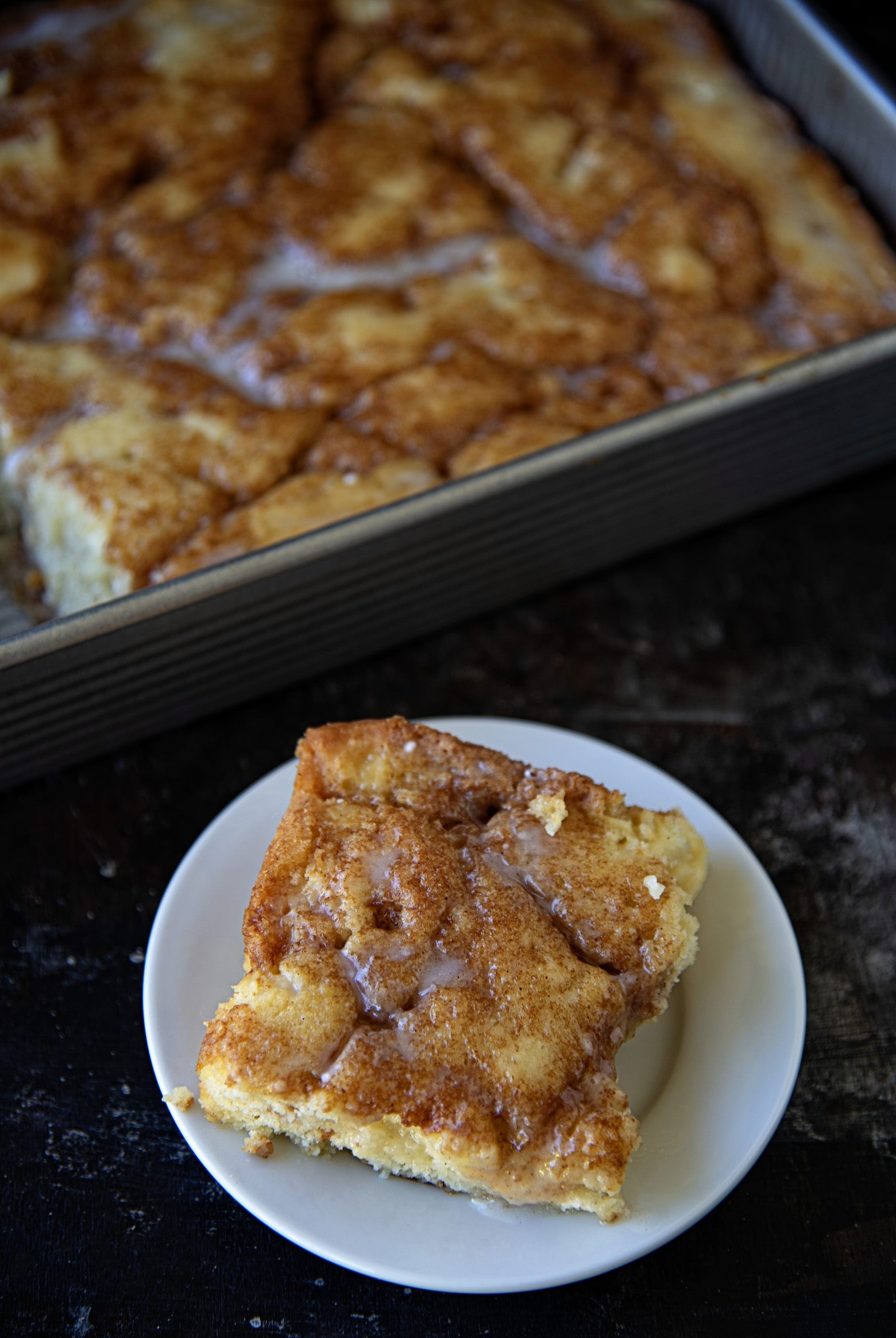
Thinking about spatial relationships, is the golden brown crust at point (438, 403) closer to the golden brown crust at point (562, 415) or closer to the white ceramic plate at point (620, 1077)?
the golden brown crust at point (562, 415)

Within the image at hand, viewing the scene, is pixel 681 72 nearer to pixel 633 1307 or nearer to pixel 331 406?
pixel 331 406

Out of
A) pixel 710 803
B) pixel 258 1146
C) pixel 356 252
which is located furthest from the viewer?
pixel 356 252

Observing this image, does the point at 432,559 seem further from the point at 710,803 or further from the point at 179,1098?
the point at 179,1098

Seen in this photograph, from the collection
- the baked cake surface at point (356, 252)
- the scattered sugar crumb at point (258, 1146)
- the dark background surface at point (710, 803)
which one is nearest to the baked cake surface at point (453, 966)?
the scattered sugar crumb at point (258, 1146)

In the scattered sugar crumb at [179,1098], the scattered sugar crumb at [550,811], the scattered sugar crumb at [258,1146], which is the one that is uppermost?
the scattered sugar crumb at [550,811]

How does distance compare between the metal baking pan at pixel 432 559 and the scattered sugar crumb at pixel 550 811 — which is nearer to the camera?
the scattered sugar crumb at pixel 550 811

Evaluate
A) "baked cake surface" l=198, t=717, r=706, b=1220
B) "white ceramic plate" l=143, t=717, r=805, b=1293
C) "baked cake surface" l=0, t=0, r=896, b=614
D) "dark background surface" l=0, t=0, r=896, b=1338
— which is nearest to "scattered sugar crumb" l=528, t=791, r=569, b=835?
"baked cake surface" l=198, t=717, r=706, b=1220

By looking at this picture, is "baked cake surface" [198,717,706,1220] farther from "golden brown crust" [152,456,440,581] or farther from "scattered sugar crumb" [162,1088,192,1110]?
"golden brown crust" [152,456,440,581]

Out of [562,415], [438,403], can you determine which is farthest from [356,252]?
[562,415]
